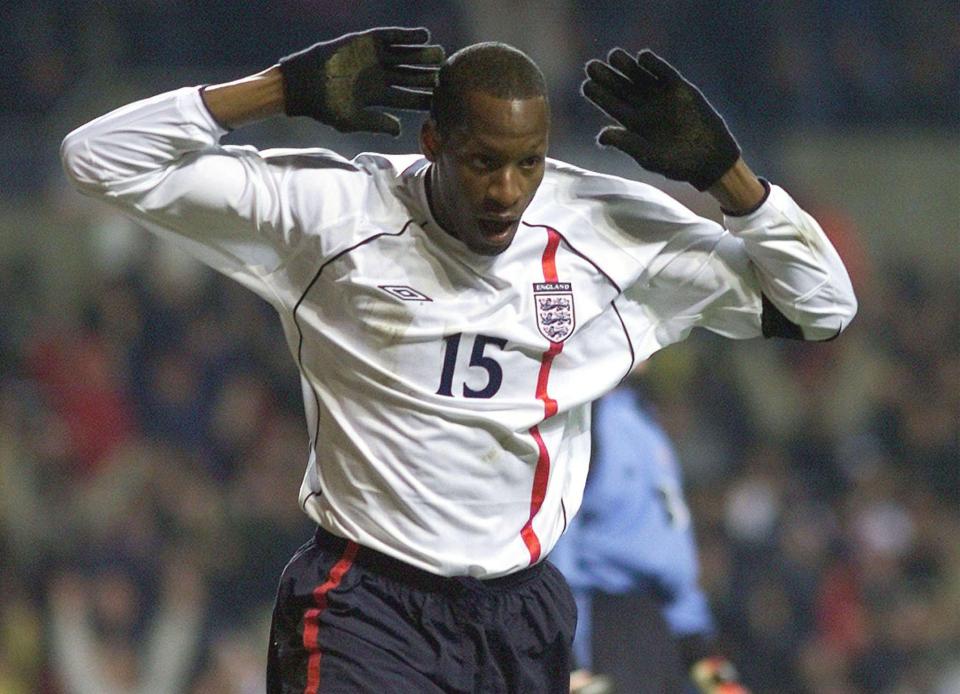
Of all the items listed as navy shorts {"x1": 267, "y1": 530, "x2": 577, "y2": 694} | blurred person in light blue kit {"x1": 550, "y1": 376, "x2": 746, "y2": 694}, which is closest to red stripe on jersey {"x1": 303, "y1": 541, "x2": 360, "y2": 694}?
navy shorts {"x1": 267, "y1": 530, "x2": 577, "y2": 694}

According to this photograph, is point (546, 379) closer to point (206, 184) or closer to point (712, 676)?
point (206, 184)

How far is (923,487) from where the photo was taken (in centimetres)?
890

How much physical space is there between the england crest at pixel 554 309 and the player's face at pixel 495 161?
148 mm

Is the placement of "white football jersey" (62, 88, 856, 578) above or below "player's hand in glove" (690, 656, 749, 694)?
above

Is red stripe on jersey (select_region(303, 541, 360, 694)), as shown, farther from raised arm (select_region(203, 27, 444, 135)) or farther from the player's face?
raised arm (select_region(203, 27, 444, 135))

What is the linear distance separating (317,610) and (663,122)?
111cm

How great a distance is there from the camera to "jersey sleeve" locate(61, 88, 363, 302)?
10.5 ft

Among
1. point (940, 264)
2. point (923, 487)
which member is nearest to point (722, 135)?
point (923, 487)

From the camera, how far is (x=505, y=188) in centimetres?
317

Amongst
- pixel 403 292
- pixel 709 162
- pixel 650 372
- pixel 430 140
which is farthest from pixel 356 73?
pixel 650 372

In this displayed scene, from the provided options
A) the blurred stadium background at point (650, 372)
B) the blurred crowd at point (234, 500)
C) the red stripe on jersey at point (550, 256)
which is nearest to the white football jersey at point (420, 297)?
the red stripe on jersey at point (550, 256)

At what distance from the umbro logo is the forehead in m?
0.29

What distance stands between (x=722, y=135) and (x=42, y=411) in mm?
5286

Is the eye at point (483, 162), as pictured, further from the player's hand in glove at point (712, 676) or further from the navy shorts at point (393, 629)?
the player's hand in glove at point (712, 676)
